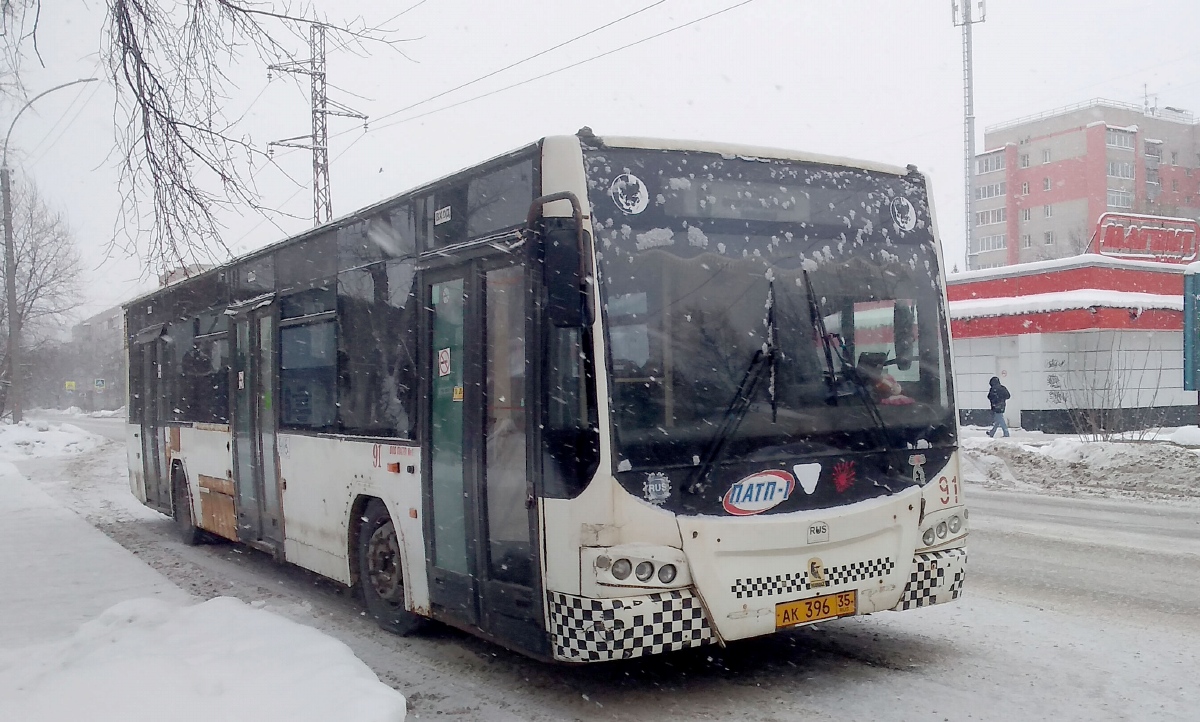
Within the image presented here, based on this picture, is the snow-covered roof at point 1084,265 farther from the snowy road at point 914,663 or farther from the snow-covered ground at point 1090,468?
the snowy road at point 914,663

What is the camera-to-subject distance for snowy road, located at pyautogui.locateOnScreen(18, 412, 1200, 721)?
5.34 metres

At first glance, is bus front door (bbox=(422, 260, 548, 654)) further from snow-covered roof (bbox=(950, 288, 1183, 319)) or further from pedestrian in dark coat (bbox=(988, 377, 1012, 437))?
snow-covered roof (bbox=(950, 288, 1183, 319))

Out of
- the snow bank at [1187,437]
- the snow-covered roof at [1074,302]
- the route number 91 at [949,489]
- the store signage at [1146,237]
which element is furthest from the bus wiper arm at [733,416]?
the store signage at [1146,237]

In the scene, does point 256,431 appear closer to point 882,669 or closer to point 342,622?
point 342,622

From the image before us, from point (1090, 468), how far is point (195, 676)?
15148mm

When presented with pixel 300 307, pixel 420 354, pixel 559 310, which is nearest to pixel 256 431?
pixel 300 307

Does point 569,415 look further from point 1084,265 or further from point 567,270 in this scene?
point 1084,265

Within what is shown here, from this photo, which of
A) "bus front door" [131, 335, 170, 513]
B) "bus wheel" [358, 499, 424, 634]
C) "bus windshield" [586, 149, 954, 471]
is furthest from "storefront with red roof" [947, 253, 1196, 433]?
"bus wheel" [358, 499, 424, 634]

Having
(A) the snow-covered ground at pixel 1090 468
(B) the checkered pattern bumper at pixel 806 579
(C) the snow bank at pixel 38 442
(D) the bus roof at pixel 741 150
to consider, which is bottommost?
(C) the snow bank at pixel 38 442

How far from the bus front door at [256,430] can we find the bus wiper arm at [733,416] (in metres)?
5.45

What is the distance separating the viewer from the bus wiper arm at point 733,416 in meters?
5.37

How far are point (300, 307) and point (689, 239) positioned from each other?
464cm

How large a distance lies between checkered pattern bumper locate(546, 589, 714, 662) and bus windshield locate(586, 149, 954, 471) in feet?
2.25

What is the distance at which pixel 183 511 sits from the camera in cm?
1301
